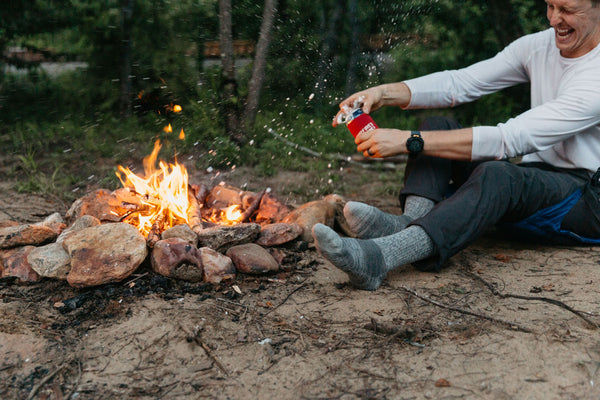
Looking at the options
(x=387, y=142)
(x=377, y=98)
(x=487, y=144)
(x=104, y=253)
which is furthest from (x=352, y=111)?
(x=104, y=253)

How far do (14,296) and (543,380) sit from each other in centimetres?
229

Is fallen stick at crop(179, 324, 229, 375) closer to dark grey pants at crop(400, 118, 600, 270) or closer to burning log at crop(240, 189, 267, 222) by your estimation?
dark grey pants at crop(400, 118, 600, 270)

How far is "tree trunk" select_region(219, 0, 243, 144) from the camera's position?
507 cm

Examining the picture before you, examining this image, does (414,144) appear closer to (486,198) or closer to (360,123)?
(360,123)

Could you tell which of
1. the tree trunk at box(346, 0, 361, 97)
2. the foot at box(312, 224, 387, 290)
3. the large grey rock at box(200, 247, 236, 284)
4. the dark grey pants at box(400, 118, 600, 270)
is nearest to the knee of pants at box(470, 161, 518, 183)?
the dark grey pants at box(400, 118, 600, 270)

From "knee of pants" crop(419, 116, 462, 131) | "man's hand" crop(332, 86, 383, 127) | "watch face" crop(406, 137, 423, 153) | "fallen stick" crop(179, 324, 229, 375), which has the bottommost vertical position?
"fallen stick" crop(179, 324, 229, 375)

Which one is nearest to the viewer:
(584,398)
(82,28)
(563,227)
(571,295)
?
(584,398)

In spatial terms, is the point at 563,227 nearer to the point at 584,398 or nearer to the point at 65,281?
the point at 584,398

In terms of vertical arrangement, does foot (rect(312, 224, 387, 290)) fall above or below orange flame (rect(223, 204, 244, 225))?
above

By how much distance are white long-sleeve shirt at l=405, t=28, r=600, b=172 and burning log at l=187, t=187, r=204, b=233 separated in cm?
150

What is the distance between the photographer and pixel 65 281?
110 inches

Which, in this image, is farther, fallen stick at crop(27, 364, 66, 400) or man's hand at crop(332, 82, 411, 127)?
man's hand at crop(332, 82, 411, 127)

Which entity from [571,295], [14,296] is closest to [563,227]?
[571,295]

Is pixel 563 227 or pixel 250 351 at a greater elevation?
pixel 563 227
